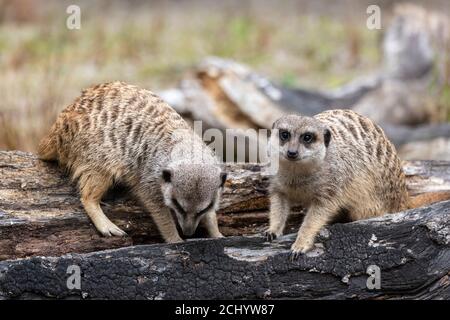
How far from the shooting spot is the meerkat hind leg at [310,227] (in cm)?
384

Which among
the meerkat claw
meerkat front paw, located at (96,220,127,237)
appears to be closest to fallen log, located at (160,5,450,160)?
meerkat front paw, located at (96,220,127,237)

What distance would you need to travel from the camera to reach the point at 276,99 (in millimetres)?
7414

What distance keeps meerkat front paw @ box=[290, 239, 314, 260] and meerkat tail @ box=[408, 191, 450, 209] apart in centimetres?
→ 123

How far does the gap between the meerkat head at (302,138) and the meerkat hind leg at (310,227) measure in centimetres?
27

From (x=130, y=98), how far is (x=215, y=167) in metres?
0.96

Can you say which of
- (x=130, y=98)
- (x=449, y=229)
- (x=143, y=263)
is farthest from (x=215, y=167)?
(x=449, y=229)

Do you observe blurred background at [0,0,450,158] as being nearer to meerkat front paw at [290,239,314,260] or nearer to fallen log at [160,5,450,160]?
fallen log at [160,5,450,160]

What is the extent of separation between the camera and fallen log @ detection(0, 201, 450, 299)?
3.60 meters

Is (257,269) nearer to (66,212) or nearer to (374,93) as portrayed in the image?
(66,212)

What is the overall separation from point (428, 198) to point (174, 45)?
6.38 meters

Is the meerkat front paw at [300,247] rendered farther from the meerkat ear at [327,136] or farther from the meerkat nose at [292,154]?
the meerkat ear at [327,136]

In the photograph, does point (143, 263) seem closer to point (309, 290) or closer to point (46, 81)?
point (309, 290)

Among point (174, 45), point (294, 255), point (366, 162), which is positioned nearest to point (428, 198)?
point (366, 162)

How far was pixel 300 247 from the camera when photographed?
12.6ft
